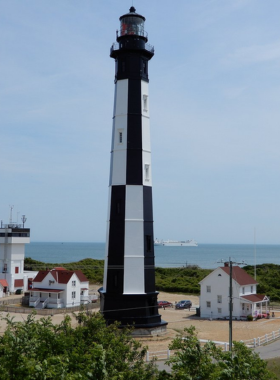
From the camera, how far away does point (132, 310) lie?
27641mm

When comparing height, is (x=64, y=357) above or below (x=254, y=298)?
above

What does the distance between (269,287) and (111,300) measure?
26.7 metres

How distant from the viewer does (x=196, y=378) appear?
39.3 ft

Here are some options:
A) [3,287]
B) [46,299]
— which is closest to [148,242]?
[46,299]

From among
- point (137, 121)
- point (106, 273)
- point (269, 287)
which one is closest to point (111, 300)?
point (106, 273)

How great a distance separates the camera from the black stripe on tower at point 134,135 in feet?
92.8

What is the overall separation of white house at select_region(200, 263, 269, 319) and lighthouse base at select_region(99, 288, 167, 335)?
37.0 ft

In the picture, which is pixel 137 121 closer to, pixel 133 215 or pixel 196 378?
pixel 133 215

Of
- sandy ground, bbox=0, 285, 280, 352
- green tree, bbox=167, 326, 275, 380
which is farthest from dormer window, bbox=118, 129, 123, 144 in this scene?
green tree, bbox=167, 326, 275, 380

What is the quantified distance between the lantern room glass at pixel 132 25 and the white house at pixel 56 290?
876 inches

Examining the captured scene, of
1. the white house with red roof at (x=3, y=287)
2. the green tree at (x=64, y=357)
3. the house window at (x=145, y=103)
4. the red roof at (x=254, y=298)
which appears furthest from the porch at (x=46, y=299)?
Result: the green tree at (x=64, y=357)

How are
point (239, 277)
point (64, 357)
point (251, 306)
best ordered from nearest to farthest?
point (64, 357) → point (251, 306) → point (239, 277)

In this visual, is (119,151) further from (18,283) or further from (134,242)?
(18,283)

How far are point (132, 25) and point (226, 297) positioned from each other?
21.1m
